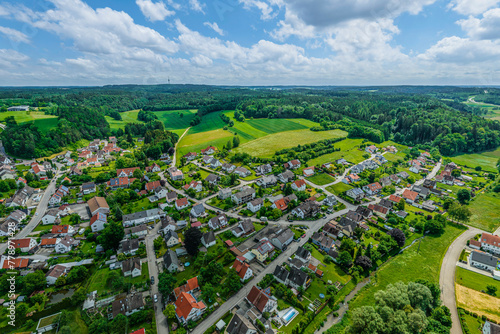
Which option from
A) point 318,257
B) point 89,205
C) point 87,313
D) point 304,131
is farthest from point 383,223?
point 304,131

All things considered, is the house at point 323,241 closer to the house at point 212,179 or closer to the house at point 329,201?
the house at point 329,201

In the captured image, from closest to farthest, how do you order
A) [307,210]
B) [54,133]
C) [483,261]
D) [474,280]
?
1. [474,280]
2. [483,261]
3. [307,210]
4. [54,133]

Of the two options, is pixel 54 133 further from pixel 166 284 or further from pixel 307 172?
pixel 307 172

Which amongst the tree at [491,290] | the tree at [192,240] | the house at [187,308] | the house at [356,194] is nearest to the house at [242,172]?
the house at [356,194]

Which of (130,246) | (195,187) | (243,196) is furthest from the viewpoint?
(195,187)

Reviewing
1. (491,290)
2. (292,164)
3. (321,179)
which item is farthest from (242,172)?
(491,290)

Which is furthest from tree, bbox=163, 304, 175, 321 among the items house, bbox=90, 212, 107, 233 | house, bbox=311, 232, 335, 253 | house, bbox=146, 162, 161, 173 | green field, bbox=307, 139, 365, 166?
green field, bbox=307, 139, 365, 166

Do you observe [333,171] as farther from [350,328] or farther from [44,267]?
[44,267]
